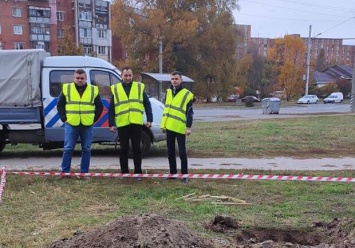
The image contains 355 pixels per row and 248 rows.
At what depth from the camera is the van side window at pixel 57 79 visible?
394 inches

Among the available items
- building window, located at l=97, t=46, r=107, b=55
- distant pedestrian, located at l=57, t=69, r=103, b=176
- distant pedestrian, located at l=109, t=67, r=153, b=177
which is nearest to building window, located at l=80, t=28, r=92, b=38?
building window, located at l=97, t=46, r=107, b=55

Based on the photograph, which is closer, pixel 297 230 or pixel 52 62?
pixel 297 230

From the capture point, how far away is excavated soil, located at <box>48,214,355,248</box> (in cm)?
393

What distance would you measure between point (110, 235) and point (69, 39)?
1456 inches

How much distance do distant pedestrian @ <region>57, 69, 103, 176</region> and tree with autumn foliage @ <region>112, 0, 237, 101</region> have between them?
3679 cm

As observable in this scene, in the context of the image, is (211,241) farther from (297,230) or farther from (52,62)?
(52,62)

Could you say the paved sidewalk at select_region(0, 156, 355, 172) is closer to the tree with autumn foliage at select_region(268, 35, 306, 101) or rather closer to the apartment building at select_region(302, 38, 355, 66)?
the tree with autumn foliage at select_region(268, 35, 306, 101)

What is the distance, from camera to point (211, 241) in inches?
174

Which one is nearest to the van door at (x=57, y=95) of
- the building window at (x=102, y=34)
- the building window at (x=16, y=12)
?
the building window at (x=16, y=12)

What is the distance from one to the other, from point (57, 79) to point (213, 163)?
13.2 feet

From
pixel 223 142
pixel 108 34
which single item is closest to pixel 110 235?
pixel 223 142

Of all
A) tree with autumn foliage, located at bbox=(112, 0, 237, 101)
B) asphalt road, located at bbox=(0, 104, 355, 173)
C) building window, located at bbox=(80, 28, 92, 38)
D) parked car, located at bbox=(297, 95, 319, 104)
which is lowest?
parked car, located at bbox=(297, 95, 319, 104)

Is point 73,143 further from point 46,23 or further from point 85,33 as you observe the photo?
point 85,33

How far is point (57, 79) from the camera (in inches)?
396
